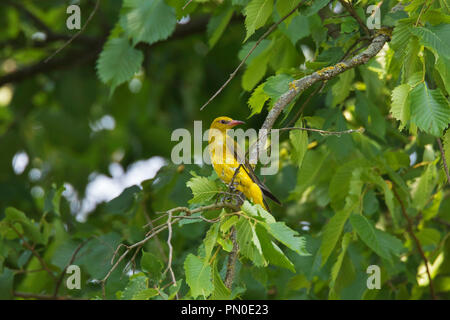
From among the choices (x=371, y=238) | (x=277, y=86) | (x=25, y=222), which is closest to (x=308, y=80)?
(x=277, y=86)

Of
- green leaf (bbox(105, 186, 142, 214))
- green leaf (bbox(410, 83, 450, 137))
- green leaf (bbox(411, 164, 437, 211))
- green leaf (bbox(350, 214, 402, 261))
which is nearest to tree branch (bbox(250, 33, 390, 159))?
green leaf (bbox(410, 83, 450, 137))

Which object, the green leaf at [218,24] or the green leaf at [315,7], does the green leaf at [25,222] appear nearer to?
the green leaf at [218,24]

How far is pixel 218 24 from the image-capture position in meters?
4.90

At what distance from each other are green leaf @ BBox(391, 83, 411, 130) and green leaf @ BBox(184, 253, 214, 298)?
109 cm

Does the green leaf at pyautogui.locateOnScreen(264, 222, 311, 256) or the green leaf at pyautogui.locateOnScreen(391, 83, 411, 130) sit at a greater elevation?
the green leaf at pyautogui.locateOnScreen(391, 83, 411, 130)

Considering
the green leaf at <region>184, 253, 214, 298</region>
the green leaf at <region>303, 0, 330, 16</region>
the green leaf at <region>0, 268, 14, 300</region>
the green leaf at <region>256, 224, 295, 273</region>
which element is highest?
the green leaf at <region>303, 0, 330, 16</region>

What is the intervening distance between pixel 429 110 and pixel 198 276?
4.11ft

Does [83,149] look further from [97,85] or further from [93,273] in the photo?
[93,273]

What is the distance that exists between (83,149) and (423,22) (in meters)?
7.78

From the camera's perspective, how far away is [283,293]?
474 centimetres

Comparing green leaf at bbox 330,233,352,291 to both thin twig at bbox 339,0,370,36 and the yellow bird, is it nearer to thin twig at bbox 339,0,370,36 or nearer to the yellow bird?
the yellow bird

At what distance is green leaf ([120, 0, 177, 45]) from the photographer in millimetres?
4562

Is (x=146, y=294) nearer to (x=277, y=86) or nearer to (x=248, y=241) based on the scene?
(x=248, y=241)
